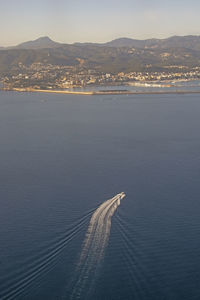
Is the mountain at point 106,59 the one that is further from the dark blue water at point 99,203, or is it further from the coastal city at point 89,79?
the dark blue water at point 99,203

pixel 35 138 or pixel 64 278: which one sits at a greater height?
pixel 35 138

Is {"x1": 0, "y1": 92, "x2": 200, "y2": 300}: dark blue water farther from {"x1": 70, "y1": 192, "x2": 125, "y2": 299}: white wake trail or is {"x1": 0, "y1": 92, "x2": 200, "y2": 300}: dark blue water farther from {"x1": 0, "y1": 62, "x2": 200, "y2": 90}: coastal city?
{"x1": 0, "y1": 62, "x2": 200, "y2": 90}: coastal city

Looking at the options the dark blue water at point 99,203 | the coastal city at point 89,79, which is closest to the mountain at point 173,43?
the coastal city at point 89,79

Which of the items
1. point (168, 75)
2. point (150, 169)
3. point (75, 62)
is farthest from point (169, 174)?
point (75, 62)

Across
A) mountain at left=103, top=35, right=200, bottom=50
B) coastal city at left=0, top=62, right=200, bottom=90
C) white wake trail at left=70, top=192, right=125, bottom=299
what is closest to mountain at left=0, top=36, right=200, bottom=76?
coastal city at left=0, top=62, right=200, bottom=90

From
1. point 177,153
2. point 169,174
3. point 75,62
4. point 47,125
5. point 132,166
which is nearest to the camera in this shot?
point 169,174

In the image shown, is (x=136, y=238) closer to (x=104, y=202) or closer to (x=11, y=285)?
(x=104, y=202)

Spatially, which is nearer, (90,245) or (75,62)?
(90,245)
